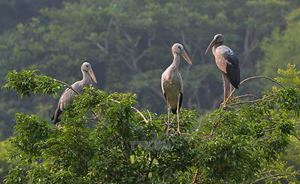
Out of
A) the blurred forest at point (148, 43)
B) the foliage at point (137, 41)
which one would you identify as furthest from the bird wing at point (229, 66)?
the foliage at point (137, 41)

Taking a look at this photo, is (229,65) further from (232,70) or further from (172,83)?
(172,83)

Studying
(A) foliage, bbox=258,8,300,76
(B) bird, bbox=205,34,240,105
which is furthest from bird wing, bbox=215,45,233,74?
(A) foliage, bbox=258,8,300,76

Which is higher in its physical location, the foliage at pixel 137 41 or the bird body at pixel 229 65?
the bird body at pixel 229 65

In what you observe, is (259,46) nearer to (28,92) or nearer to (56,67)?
(56,67)

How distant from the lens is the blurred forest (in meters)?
36.8

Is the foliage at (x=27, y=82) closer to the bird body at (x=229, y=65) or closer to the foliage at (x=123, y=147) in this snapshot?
the foliage at (x=123, y=147)

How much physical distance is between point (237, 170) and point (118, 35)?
2884cm

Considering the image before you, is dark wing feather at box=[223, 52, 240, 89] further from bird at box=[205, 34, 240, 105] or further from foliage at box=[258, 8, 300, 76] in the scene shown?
foliage at box=[258, 8, 300, 76]

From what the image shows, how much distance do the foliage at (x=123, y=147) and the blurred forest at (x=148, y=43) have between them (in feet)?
84.3

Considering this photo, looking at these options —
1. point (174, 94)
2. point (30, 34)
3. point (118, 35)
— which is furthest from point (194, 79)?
point (174, 94)

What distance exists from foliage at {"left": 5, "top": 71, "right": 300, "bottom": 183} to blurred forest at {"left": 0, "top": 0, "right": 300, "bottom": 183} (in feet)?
84.3

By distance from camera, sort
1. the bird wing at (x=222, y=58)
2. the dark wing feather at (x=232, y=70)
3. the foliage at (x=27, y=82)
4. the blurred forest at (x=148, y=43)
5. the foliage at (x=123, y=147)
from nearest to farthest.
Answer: the foliage at (x=123, y=147) → the foliage at (x=27, y=82) → the dark wing feather at (x=232, y=70) → the bird wing at (x=222, y=58) → the blurred forest at (x=148, y=43)

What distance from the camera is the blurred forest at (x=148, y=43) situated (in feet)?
121

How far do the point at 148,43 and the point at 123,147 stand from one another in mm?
29650
